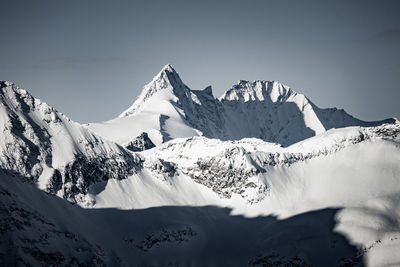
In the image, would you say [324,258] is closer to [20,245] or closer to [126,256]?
[126,256]

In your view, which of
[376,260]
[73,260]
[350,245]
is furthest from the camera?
[350,245]

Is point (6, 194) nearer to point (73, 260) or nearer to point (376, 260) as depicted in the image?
point (73, 260)

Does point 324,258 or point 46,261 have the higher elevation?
point 46,261

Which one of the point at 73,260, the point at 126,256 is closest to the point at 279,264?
the point at 126,256

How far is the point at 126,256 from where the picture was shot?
196500 mm

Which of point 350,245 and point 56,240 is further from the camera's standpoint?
point 350,245

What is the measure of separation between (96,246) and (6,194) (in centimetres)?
3421

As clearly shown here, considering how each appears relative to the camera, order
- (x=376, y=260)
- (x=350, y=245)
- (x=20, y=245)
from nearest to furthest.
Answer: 1. (x=20, y=245)
2. (x=376, y=260)
3. (x=350, y=245)

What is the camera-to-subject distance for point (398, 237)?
194 metres

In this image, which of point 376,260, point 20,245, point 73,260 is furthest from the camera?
point 376,260

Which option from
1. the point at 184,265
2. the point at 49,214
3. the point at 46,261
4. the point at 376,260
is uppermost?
the point at 49,214

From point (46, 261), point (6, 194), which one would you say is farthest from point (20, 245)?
point (6, 194)

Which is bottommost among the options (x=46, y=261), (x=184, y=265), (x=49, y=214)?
(x=184, y=265)

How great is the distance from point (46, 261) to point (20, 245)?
349 inches
